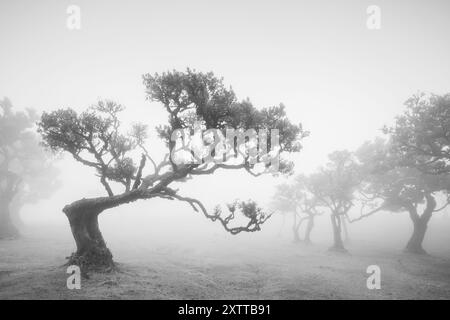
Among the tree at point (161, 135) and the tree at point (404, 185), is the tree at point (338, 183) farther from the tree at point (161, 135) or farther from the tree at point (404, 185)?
the tree at point (161, 135)

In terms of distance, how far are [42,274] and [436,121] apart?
3549 centimetres

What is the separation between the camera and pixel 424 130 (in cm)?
2508

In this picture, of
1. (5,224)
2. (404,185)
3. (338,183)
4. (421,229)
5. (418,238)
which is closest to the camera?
(418,238)

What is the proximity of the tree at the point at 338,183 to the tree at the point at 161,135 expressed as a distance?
89.5 feet

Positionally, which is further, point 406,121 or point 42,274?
point 406,121

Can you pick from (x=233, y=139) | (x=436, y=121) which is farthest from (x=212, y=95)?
(x=436, y=121)

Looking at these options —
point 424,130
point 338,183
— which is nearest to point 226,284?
point 424,130

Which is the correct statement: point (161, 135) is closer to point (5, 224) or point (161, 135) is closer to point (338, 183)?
point (338, 183)

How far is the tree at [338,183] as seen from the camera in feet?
132

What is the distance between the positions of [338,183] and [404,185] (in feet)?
30.9

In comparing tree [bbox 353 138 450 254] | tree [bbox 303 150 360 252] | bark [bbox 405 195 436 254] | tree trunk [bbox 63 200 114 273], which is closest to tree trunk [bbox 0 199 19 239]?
tree trunk [bbox 63 200 114 273]

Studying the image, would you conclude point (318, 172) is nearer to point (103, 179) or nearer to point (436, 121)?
point (436, 121)

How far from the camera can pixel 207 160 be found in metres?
17.6

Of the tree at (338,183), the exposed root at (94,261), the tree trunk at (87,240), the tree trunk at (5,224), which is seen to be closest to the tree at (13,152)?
the tree trunk at (5,224)
